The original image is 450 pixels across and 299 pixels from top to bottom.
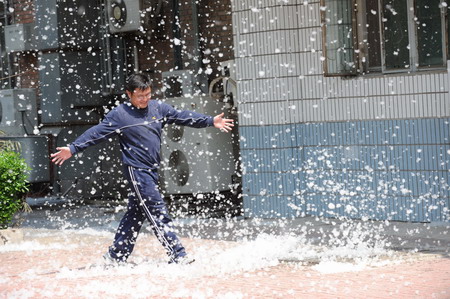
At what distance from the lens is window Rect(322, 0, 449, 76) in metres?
11.7

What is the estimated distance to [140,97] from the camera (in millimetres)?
9094

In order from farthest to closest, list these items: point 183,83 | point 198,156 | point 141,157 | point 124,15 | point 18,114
→ 1. point 18,114
2. point 124,15
3. point 183,83
4. point 198,156
5. point 141,157

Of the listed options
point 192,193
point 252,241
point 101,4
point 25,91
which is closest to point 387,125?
point 252,241

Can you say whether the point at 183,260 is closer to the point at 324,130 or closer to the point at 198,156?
the point at 324,130

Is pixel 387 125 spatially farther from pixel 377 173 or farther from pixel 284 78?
pixel 284 78

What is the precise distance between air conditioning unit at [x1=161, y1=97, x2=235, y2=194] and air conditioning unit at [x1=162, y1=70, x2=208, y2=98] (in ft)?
1.22

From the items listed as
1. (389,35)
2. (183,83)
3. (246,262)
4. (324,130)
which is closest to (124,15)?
(183,83)

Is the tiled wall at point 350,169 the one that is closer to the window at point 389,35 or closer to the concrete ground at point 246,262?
the concrete ground at point 246,262

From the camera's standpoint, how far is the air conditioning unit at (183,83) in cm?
1523

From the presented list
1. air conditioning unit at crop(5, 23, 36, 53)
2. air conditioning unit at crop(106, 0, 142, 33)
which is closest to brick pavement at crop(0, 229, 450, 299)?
air conditioning unit at crop(106, 0, 142, 33)

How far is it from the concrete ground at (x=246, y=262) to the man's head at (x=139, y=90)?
156 centimetres

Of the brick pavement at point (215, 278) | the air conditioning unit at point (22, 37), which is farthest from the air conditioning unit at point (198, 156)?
the air conditioning unit at point (22, 37)

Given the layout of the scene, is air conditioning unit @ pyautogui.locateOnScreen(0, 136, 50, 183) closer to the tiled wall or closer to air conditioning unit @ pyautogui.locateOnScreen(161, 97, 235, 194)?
air conditioning unit @ pyautogui.locateOnScreen(161, 97, 235, 194)

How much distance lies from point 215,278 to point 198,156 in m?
6.77
